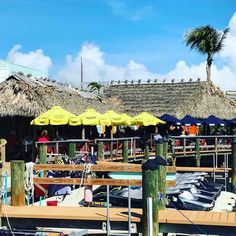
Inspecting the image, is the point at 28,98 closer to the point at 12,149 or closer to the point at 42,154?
the point at 12,149

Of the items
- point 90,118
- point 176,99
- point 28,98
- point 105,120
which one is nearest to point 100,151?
point 90,118

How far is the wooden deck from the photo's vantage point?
848 cm

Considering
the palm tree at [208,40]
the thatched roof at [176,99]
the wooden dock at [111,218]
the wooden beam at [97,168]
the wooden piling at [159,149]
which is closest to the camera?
the wooden dock at [111,218]

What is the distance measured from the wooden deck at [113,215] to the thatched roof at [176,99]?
25014 millimetres

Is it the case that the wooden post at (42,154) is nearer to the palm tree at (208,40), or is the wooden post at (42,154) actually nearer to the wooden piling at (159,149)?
the wooden piling at (159,149)

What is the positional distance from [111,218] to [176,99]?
2773 cm

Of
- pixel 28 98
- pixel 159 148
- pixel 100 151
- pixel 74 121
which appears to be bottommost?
pixel 100 151

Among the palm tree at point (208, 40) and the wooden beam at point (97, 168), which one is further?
the palm tree at point (208, 40)

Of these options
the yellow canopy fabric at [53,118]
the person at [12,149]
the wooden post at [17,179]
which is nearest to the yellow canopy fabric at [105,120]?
the yellow canopy fabric at [53,118]

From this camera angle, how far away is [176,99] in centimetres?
3609

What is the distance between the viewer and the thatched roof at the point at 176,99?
116ft

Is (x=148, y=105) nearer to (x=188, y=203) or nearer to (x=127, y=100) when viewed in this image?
(x=127, y=100)

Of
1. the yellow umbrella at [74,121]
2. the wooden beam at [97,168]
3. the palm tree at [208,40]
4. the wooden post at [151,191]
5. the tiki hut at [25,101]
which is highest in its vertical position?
the palm tree at [208,40]

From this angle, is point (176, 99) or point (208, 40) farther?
point (208, 40)
